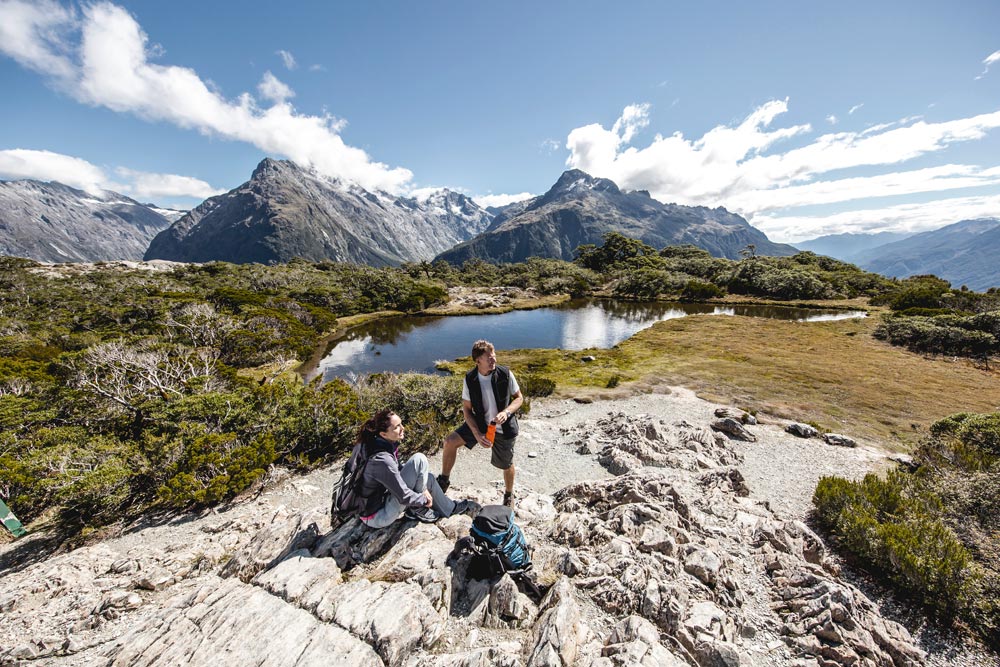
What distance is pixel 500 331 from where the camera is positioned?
52.2 metres

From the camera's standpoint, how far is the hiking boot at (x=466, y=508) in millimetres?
7808

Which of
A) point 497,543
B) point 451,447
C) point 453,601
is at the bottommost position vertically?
point 453,601

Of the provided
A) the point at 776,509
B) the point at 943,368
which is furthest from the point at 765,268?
the point at 776,509

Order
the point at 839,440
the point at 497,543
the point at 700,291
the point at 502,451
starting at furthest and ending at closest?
1. the point at 700,291
2. the point at 839,440
3. the point at 502,451
4. the point at 497,543

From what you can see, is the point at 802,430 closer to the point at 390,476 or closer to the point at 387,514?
the point at 387,514

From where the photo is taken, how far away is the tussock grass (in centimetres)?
1862

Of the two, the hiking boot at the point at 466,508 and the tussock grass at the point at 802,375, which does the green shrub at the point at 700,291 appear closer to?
the tussock grass at the point at 802,375

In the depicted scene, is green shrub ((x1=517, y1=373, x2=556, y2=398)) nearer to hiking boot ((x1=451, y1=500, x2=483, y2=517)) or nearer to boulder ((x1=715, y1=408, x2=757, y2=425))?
boulder ((x1=715, y1=408, x2=757, y2=425))

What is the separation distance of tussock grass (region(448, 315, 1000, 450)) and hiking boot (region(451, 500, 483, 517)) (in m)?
14.0

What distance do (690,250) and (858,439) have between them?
13055 cm

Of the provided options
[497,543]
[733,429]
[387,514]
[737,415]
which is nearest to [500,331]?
[737,415]

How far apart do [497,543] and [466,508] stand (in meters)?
2.38

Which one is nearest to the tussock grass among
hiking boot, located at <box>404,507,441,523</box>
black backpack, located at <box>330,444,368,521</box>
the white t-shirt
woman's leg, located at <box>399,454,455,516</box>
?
the white t-shirt

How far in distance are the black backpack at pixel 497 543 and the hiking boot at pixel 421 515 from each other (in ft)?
4.86
